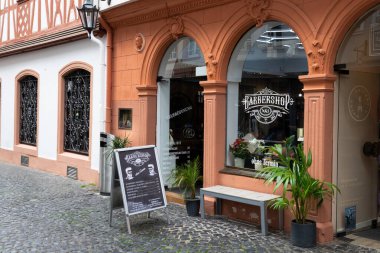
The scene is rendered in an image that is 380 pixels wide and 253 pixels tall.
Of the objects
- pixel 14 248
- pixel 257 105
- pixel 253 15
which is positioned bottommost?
pixel 14 248

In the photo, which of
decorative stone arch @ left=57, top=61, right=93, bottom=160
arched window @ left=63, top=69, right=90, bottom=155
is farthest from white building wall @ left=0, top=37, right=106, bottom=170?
arched window @ left=63, top=69, right=90, bottom=155

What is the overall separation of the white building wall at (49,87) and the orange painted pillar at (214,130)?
324 cm

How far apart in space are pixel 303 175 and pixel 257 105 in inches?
70.4

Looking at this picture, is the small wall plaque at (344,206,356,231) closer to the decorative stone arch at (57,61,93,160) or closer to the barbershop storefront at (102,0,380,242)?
the barbershop storefront at (102,0,380,242)

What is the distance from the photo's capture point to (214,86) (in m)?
7.53

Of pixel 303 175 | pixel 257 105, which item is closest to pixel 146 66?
pixel 257 105

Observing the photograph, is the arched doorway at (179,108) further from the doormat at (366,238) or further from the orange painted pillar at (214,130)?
the doormat at (366,238)

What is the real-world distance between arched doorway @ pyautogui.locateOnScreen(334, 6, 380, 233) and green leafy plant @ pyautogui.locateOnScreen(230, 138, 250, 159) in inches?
64.1

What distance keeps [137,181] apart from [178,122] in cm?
288

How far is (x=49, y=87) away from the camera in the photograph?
1227 cm

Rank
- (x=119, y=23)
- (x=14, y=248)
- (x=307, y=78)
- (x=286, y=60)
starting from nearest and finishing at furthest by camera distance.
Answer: (x=14, y=248), (x=307, y=78), (x=286, y=60), (x=119, y=23)

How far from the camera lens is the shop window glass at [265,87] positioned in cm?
666

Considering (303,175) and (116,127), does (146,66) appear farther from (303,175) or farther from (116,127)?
(303,175)

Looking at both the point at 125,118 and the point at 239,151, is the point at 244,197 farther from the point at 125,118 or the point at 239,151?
the point at 125,118
